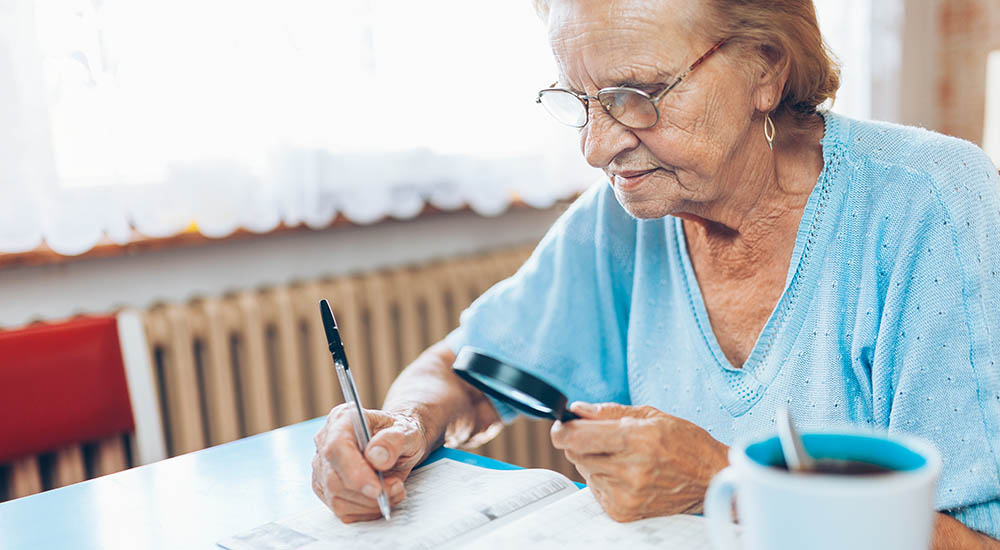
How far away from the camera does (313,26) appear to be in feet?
5.82

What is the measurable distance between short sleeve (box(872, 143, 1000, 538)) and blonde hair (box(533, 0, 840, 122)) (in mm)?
176

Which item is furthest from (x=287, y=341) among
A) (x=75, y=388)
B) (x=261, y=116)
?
(x=75, y=388)

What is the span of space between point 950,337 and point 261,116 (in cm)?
135

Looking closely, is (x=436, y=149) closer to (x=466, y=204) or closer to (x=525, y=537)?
(x=466, y=204)

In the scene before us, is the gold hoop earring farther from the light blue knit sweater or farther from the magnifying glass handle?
the magnifying glass handle

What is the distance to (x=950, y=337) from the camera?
0.79m

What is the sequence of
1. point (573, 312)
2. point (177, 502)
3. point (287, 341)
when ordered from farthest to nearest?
point (287, 341)
point (573, 312)
point (177, 502)

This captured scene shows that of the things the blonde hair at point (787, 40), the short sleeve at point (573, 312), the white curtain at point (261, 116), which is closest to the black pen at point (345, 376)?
the short sleeve at point (573, 312)

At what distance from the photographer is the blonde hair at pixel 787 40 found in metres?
0.90

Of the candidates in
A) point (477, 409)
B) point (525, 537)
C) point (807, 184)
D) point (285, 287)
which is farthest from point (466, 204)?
point (525, 537)

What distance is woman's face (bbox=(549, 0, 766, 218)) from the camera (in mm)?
889

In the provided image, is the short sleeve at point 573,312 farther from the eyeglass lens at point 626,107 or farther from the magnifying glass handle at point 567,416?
the magnifying glass handle at point 567,416

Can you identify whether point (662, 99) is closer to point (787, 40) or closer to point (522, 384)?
point (787, 40)

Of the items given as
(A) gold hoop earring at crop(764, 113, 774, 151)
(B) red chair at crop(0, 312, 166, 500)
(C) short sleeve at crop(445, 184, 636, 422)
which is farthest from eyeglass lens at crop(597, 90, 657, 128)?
(B) red chair at crop(0, 312, 166, 500)
